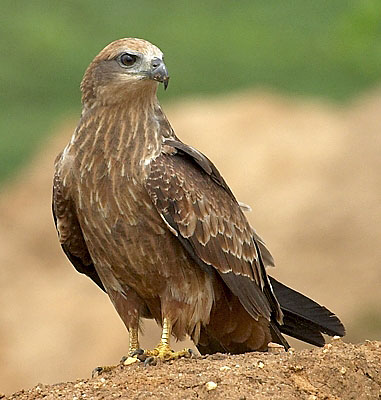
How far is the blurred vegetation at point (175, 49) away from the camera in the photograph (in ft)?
89.4

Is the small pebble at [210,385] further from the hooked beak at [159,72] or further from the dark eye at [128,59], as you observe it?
the dark eye at [128,59]

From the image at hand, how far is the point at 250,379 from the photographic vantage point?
7.03 meters

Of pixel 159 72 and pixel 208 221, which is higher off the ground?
pixel 159 72

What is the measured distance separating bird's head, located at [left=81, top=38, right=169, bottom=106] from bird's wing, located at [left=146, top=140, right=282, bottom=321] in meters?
0.43

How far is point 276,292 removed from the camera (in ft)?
29.8

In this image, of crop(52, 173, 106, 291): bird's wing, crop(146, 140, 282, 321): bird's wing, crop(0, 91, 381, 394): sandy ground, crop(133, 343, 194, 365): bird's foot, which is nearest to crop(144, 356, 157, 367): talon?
crop(133, 343, 194, 365): bird's foot

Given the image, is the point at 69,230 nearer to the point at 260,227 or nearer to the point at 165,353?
the point at 165,353

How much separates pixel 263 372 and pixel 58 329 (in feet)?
36.7

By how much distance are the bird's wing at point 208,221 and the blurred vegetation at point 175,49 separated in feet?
55.4

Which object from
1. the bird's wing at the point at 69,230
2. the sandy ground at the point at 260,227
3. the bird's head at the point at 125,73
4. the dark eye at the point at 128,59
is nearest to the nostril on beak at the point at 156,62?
the bird's head at the point at 125,73

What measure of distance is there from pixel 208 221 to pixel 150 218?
45 cm

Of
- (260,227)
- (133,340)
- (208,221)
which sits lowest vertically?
(133,340)

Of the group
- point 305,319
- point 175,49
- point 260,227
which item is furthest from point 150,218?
point 175,49

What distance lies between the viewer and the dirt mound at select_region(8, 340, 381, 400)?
6.97 meters
